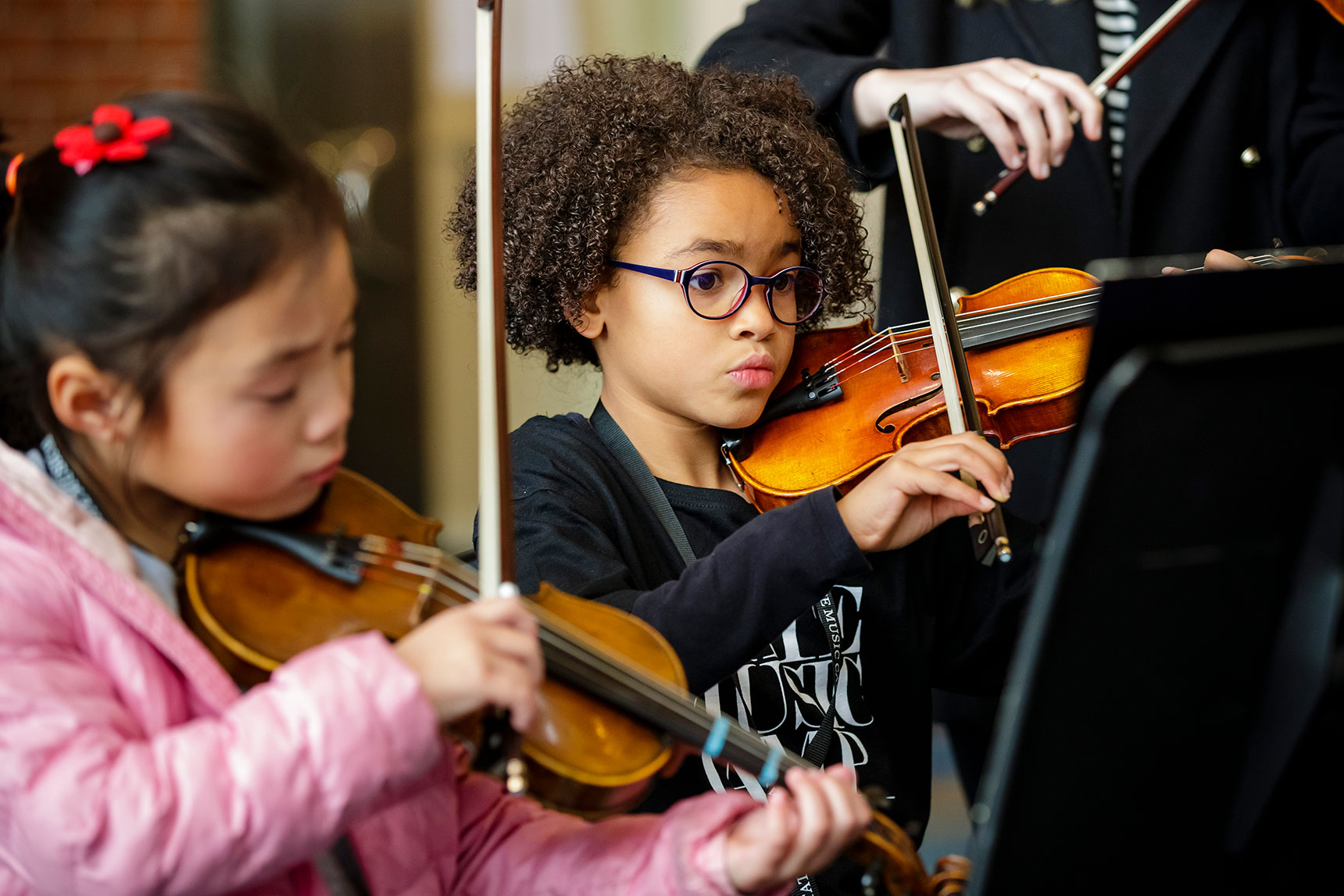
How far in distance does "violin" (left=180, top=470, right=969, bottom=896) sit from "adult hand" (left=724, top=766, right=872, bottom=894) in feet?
0.08

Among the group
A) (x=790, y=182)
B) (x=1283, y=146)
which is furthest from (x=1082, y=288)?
(x=1283, y=146)

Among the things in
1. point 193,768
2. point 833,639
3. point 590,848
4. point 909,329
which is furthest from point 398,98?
point 193,768

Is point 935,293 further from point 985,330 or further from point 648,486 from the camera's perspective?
point 648,486

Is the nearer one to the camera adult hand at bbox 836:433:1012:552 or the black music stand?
the black music stand

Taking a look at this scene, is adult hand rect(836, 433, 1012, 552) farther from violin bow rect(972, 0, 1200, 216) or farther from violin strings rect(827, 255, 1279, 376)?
violin bow rect(972, 0, 1200, 216)

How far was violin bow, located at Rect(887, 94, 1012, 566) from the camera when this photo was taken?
1057 millimetres

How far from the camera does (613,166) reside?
1.13m

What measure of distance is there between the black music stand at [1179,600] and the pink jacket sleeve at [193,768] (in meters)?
0.30

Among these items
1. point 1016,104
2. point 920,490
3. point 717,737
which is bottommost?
point 717,737

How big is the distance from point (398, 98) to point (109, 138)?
8.53 feet

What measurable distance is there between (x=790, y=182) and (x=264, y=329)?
0.66 meters

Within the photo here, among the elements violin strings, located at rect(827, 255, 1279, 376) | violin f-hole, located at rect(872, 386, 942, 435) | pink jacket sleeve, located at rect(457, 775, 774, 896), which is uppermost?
violin strings, located at rect(827, 255, 1279, 376)

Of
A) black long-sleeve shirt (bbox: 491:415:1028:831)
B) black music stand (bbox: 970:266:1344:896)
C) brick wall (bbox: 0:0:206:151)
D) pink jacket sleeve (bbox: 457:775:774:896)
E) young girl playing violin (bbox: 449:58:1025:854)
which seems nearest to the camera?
black music stand (bbox: 970:266:1344:896)

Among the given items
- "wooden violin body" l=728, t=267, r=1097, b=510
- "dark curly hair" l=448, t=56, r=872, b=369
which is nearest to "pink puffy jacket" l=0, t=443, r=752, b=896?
"wooden violin body" l=728, t=267, r=1097, b=510
